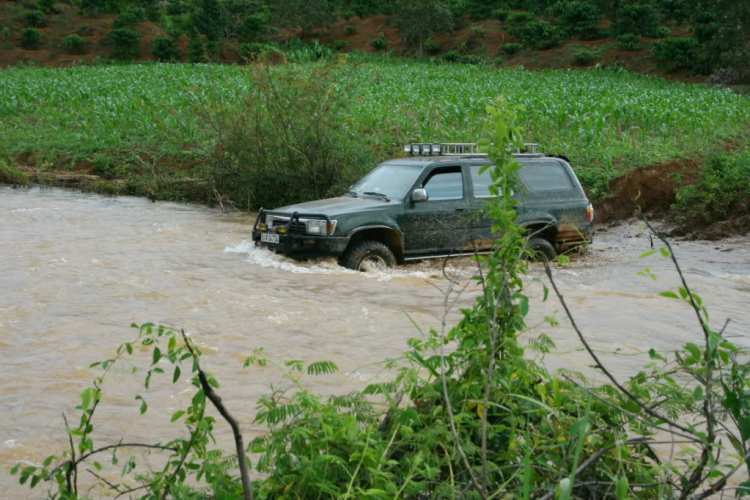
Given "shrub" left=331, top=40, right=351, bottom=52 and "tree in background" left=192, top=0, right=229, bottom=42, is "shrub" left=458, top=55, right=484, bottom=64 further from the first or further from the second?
"tree in background" left=192, top=0, right=229, bottom=42

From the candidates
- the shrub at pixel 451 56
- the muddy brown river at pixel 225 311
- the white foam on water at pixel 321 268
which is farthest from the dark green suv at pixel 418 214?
the shrub at pixel 451 56

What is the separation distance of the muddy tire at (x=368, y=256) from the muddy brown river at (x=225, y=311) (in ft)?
0.52

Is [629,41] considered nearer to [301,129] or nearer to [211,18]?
[211,18]

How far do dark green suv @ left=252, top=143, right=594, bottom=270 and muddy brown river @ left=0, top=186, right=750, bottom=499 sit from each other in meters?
0.35

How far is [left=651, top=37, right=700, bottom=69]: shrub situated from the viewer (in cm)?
4788

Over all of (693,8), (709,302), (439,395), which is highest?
(693,8)

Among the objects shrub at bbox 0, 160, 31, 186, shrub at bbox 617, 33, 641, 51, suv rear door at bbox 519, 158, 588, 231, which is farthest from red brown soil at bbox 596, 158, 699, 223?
shrub at bbox 617, 33, 641, 51

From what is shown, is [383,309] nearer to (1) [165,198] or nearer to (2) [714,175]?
(2) [714,175]

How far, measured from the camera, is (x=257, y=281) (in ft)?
32.6

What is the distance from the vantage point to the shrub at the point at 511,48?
57.8 m

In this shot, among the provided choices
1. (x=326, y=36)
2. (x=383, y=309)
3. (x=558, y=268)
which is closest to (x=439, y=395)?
(x=383, y=309)

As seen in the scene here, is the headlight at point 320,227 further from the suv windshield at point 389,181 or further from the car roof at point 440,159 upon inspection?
the car roof at point 440,159

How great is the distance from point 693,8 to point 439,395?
5558cm

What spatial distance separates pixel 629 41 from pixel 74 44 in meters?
43.4
